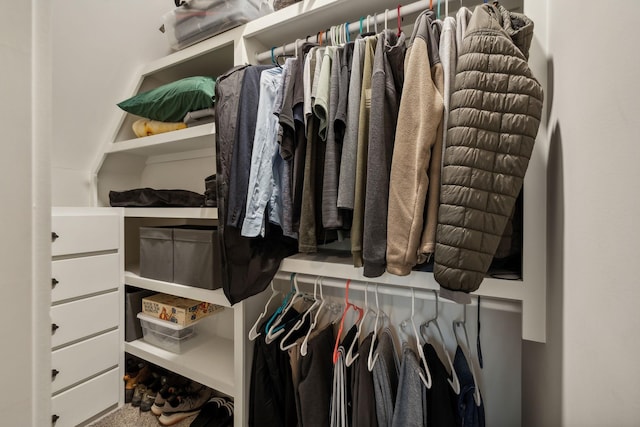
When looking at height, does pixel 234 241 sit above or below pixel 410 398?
above

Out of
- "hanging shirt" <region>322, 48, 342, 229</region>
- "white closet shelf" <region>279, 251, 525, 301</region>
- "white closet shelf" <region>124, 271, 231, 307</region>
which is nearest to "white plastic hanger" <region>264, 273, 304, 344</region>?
"white closet shelf" <region>279, 251, 525, 301</region>

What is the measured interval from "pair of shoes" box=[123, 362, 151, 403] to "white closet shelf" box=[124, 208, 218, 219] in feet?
3.19

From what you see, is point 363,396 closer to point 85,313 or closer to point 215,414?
point 215,414

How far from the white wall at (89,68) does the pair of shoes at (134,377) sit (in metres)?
1.08

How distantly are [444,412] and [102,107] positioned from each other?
213 cm

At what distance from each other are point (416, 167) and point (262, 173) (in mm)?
499

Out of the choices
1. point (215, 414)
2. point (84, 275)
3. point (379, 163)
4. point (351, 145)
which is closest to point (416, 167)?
point (379, 163)

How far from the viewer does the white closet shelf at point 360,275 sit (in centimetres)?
69

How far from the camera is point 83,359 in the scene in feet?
4.23

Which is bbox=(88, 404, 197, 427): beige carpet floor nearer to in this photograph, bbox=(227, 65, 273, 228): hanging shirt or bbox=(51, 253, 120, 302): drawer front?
bbox=(51, 253, 120, 302): drawer front

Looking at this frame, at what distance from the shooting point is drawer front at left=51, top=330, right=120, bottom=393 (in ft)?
3.91

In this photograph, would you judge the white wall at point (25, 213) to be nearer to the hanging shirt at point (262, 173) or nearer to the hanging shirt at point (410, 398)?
the hanging shirt at point (262, 173)

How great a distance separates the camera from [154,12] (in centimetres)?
139

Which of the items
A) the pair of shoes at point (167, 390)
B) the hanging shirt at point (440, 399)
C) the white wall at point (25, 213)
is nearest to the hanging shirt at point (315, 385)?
the hanging shirt at point (440, 399)
